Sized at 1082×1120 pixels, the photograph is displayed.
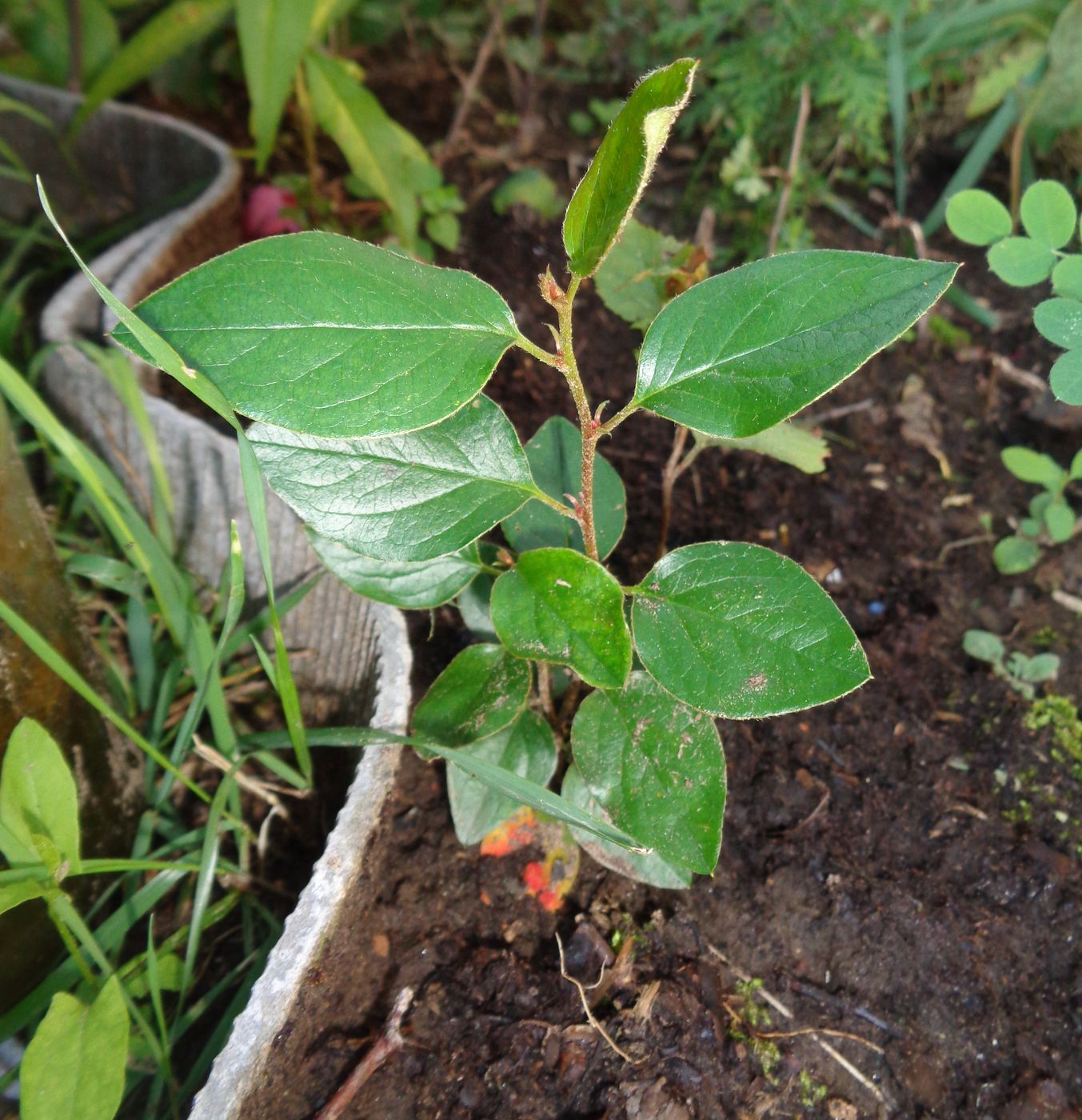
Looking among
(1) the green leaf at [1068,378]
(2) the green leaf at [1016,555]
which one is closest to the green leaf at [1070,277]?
(1) the green leaf at [1068,378]

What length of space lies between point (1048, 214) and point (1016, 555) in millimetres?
488

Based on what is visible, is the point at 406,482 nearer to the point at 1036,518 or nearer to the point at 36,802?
the point at 36,802

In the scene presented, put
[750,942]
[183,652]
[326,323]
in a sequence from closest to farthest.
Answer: [326,323] → [750,942] → [183,652]

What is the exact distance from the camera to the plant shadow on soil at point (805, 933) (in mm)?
889

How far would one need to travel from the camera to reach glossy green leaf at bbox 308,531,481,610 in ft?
2.84

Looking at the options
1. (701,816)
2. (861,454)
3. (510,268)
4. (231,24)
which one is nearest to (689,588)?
(701,816)

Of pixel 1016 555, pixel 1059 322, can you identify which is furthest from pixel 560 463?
pixel 1016 555

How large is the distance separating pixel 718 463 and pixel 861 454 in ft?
0.83

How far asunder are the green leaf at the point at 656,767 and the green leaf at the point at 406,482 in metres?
0.23

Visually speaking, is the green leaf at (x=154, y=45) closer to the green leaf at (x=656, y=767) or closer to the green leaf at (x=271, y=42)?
the green leaf at (x=271, y=42)

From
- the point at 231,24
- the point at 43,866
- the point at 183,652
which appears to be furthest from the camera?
the point at 231,24

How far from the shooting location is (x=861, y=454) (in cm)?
151

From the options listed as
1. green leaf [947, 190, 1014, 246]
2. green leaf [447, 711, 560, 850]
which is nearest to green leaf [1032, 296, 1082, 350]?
green leaf [947, 190, 1014, 246]

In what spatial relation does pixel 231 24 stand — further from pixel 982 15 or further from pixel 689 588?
pixel 689 588
